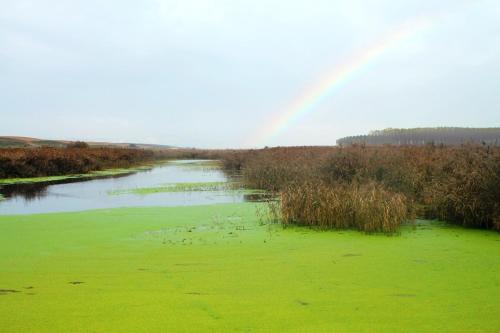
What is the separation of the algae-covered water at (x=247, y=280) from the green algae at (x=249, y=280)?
0.01 metres

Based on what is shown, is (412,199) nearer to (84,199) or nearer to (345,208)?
(345,208)

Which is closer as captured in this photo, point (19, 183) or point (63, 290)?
point (63, 290)

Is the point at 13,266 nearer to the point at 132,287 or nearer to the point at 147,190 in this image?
the point at 132,287

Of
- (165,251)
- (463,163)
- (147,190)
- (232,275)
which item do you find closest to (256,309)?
(232,275)

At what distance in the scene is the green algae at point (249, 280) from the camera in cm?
378

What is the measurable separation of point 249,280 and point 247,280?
0.02m

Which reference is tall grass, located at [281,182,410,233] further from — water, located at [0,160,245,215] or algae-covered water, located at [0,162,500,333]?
water, located at [0,160,245,215]

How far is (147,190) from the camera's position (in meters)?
17.3

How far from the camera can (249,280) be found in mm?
4969

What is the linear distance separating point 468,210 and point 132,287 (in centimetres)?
604

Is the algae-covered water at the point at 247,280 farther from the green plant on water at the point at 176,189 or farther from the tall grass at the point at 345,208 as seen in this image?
the green plant on water at the point at 176,189

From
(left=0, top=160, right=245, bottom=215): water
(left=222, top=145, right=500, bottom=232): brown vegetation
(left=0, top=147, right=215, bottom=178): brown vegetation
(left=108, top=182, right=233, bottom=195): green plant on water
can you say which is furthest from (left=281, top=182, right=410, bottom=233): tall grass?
(left=0, top=147, right=215, bottom=178): brown vegetation

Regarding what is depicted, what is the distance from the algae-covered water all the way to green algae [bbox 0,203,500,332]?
0.01m

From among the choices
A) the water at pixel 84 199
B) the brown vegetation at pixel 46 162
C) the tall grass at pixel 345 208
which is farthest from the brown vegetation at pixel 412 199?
the brown vegetation at pixel 46 162
